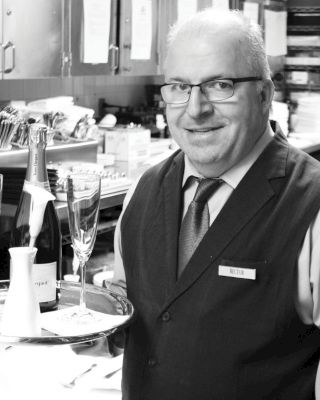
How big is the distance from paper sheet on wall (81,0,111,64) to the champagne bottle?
1.68m

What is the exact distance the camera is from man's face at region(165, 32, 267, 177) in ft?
4.80

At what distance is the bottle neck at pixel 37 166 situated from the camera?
5.24 ft

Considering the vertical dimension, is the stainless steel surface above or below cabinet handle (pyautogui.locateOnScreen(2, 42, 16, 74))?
below

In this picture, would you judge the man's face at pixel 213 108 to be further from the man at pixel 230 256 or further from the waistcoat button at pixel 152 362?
the waistcoat button at pixel 152 362

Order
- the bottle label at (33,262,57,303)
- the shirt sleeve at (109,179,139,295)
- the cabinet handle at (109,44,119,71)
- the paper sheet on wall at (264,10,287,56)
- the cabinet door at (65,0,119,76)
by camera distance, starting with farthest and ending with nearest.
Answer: the paper sheet on wall at (264,10,287,56)
the cabinet handle at (109,44,119,71)
the cabinet door at (65,0,119,76)
the shirt sleeve at (109,179,139,295)
the bottle label at (33,262,57,303)

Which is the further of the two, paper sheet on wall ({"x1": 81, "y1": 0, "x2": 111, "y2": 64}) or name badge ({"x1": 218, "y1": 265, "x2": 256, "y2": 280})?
paper sheet on wall ({"x1": 81, "y1": 0, "x2": 111, "y2": 64})

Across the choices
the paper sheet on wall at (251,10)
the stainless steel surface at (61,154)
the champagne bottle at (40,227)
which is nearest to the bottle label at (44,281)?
the champagne bottle at (40,227)

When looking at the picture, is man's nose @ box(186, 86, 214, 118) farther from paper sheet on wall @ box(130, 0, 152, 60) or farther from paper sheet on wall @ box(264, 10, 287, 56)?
paper sheet on wall @ box(264, 10, 287, 56)

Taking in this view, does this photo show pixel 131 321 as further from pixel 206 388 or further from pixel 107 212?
pixel 107 212

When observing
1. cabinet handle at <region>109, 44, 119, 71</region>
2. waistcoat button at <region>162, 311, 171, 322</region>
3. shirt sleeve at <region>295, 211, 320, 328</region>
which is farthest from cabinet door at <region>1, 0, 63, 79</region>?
shirt sleeve at <region>295, 211, 320, 328</region>

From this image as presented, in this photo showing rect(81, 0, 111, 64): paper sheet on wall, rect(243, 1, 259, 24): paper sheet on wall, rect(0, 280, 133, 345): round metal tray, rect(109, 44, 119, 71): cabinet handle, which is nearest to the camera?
rect(0, 280, 133, 345): round metal tray

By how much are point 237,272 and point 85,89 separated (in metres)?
2.91

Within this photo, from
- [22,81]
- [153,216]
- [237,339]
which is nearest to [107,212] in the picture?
[22,81]

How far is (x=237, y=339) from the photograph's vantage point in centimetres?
144
